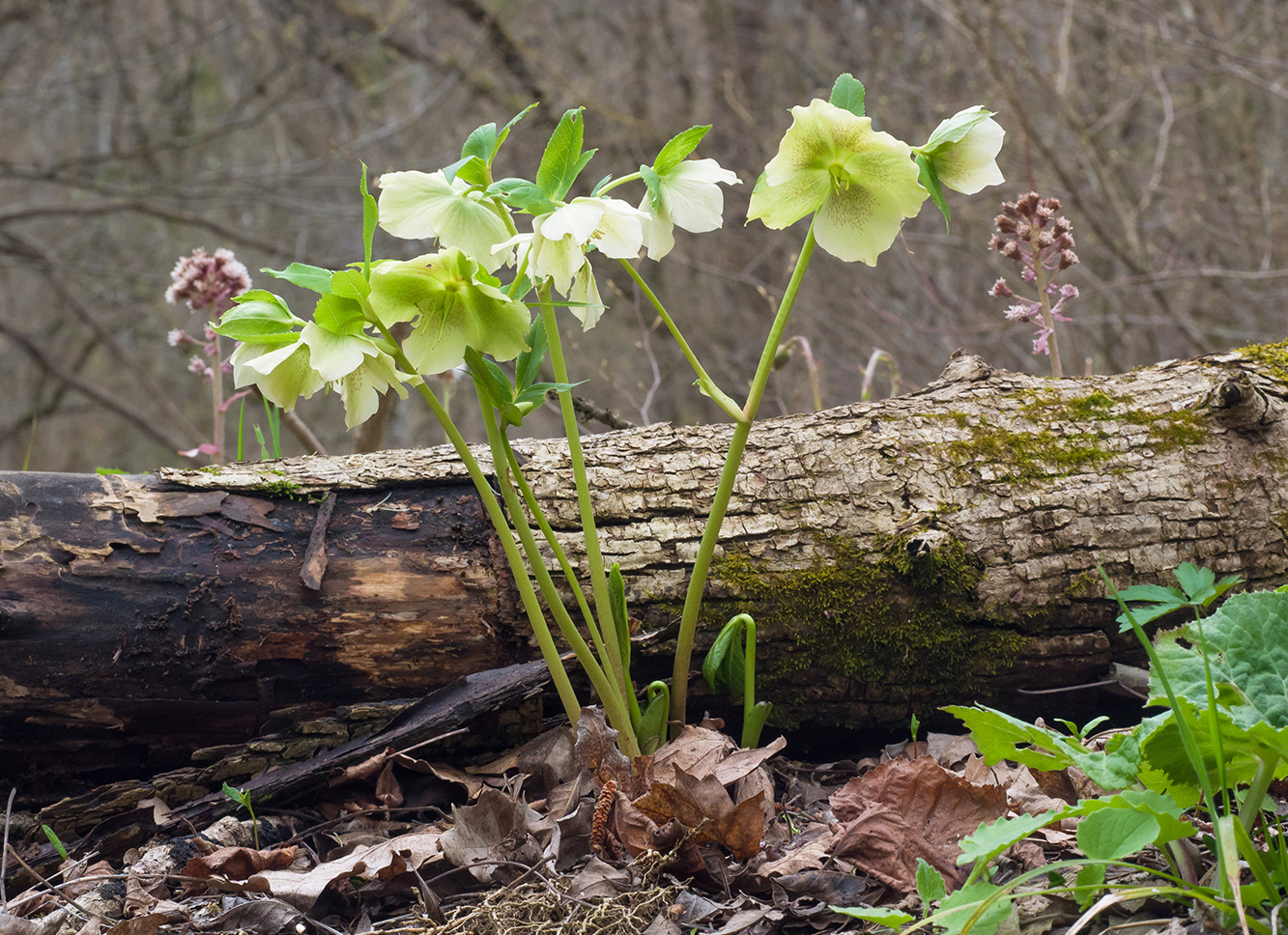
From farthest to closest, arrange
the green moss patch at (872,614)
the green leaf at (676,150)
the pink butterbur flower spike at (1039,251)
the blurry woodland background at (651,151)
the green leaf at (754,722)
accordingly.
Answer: the blurry woodland background at (651,151) < the pink butterbur flower spike at (1039,251) < the green moss patch at (872,614) < the green leaf at (754,722) < the green leaf at (676,150)

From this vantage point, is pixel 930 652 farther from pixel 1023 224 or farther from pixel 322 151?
pixel 322 151

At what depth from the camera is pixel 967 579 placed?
157 cm

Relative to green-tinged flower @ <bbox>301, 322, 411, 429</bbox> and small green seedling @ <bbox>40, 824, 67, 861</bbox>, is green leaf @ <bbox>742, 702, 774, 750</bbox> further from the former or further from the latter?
small green seedling @ <bbox>40, 824, 67, 861</bbox>

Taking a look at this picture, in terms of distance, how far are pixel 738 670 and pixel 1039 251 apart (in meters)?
1.26

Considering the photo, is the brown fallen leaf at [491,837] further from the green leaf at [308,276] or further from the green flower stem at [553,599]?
the green leaf at [308,276]

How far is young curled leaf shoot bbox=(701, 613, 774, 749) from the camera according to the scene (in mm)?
1413

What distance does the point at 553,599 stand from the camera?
4.22ft

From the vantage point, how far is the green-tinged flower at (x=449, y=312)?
3.66 ft

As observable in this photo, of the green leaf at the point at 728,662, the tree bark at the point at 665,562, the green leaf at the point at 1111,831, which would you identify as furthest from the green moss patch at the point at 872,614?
the green leaf at the point at 1111,831

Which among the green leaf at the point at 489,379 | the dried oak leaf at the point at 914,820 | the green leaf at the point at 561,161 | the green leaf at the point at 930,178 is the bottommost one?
the dried oak leaf at the point at 914,820

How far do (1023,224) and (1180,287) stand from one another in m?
3.62

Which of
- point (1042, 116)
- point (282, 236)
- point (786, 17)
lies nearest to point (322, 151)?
point (282, 236)

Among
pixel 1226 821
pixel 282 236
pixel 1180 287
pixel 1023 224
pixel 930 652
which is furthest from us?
pixel 282 236

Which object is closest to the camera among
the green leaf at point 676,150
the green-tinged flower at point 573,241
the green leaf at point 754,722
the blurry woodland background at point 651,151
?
the green-tinged flower at point 573,241
